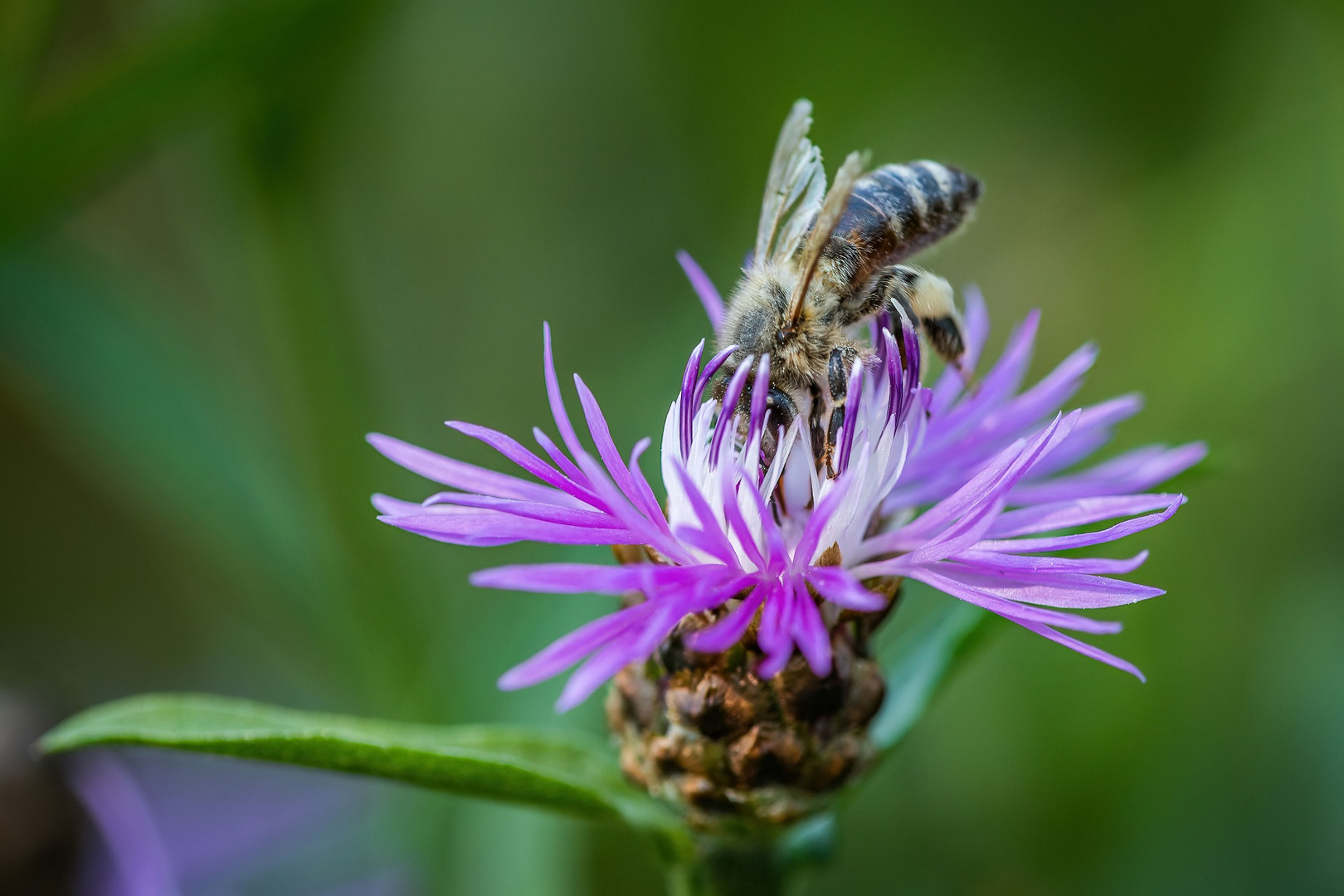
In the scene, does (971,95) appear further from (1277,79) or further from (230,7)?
(230,7)

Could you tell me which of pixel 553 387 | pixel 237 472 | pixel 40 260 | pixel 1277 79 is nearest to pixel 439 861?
pixel 237 472

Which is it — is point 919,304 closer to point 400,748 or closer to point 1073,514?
point 1073,514

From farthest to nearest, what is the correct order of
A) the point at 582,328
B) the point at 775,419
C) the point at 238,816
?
the point at 582,328, the point at 238,816, the point at 775,419

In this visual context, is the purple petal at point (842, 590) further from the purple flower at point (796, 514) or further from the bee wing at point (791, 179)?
the bee wing at point (791, 179)

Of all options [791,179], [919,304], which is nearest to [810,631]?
[919,304]

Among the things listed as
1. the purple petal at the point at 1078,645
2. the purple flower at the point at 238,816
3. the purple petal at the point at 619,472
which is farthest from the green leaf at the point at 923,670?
the purple flower at the point at 238,816

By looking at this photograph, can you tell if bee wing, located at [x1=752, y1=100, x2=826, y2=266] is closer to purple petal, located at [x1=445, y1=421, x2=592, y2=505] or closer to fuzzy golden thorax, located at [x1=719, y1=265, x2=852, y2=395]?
fuzzy golden thorax, located at [x1=719, y1=265, x2=852, y2=395]

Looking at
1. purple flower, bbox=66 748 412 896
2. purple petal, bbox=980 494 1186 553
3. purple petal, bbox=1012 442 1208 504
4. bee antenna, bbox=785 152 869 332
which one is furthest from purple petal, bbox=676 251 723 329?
purple flower, bbox=66 748 412 896
